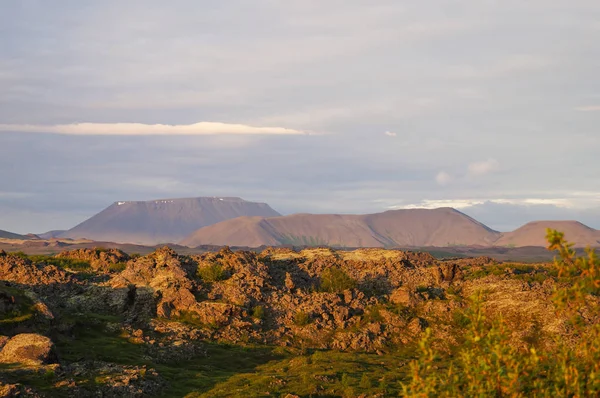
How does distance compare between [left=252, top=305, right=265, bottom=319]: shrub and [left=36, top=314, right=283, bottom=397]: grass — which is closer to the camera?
[left=36, top=314, right=283, bottom=397]: grass

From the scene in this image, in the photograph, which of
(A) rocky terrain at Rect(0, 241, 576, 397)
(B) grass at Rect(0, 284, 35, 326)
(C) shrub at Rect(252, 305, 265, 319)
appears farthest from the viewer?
(C) shrub at Rect(252, 305, 265, 319)

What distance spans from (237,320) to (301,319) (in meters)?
5.71

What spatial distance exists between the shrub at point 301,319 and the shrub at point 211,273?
10.2 metres

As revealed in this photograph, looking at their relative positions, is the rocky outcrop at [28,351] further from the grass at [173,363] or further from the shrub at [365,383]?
the shrub at [365,383]

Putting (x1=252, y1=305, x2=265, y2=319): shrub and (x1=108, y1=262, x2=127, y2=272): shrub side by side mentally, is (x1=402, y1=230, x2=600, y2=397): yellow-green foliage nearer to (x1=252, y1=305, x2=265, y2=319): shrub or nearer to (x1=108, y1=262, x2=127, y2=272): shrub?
(x1=252, y1=305, x2=265, y2=319): shrub

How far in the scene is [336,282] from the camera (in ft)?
228

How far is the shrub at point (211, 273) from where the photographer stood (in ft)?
220

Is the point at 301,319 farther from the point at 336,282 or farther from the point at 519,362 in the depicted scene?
the point at 519,362

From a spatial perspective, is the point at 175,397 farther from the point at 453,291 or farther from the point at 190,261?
the point at 453,291

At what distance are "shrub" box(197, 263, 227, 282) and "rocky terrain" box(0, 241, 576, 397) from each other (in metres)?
0.17

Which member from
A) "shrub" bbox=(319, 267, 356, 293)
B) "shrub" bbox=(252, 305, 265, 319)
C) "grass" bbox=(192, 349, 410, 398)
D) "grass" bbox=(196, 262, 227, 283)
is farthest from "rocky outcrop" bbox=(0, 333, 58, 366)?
"shrub" bbox=(319, 267, 356, 293)

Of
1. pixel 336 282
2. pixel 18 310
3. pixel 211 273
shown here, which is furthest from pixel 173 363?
Answer: pixel 336 282

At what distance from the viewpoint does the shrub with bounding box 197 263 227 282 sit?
67.0m

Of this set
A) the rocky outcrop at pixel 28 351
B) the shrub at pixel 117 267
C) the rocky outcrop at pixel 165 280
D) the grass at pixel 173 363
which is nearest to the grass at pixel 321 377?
the grass at pixel 173 363
